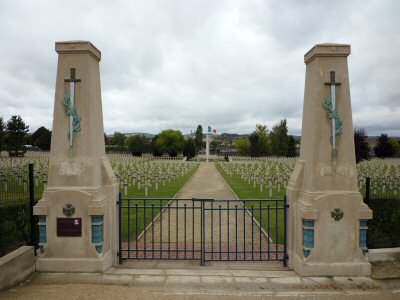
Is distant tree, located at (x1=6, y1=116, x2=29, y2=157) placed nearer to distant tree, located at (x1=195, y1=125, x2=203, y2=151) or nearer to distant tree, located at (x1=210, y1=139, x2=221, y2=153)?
distant tree, located at (x1=195, y1=125, x2=203, y2=151)

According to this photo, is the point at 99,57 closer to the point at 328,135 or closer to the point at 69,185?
the point at 69,185

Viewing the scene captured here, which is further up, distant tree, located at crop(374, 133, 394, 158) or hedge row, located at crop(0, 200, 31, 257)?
distant tree, located at crop(374, 133, 394, 158)

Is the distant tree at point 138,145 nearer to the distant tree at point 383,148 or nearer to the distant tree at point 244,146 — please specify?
the distant tree at point 244,146

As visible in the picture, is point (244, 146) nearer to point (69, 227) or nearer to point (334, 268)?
point (334, 268)

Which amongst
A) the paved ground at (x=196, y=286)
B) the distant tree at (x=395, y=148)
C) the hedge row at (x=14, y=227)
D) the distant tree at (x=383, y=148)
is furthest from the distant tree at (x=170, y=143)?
the paved ground at (x=196, y=286)

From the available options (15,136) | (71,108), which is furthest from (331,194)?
(15,136)

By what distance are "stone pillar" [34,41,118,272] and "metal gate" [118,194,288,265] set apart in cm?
74

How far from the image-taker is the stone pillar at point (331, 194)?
19.0ft

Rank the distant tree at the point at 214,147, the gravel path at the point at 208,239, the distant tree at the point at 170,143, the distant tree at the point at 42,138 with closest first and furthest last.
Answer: the gravel path at the point at 208,239 → the distant tree at the point at 170,143 → the distant tree at the point at 42,138 → the distant tree at the point at 214,147

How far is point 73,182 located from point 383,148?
74212 millimetres

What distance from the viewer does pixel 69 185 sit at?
5906mm

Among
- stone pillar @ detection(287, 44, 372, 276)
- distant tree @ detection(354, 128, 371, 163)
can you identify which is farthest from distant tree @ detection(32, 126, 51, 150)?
stone pillar @ detection(287, 44, 372, 276)

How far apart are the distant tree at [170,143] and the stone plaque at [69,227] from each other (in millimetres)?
69815

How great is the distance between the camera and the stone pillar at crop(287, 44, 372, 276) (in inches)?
228
